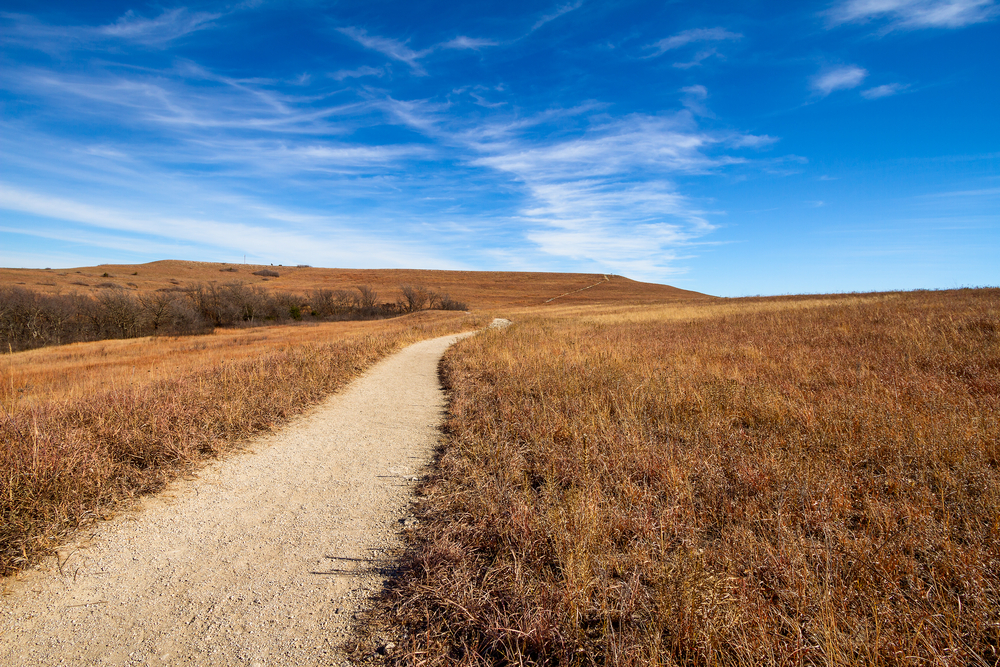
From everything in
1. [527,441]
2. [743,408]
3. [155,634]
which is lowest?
[155,634]

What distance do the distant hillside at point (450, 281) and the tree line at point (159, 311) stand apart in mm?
10361

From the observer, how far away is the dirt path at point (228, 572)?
2768 mm

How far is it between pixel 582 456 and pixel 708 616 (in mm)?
2606

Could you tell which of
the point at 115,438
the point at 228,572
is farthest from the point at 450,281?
the point at 228,572

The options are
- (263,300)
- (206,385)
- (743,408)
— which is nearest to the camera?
(743,408)

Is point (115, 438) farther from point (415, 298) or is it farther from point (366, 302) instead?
point (415, 298)

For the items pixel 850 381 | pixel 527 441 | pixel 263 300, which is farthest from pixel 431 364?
pixel 263 300

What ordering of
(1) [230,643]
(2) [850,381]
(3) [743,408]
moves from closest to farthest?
1. (1) [230,643]
2. (3) [743,408]
3. (2) [850,381]

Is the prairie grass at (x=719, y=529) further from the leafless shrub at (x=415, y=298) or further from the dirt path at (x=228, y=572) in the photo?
the leafless shrub at (x=415, y=298)

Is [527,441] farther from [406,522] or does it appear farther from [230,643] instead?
[230,643]

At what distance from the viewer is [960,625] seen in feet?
8.18

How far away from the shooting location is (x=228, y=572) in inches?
139

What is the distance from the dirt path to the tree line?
121ft

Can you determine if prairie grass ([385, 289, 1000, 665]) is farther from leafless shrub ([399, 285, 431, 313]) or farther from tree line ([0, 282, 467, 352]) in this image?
leafless shrub ([399, 285, 431, 313])
